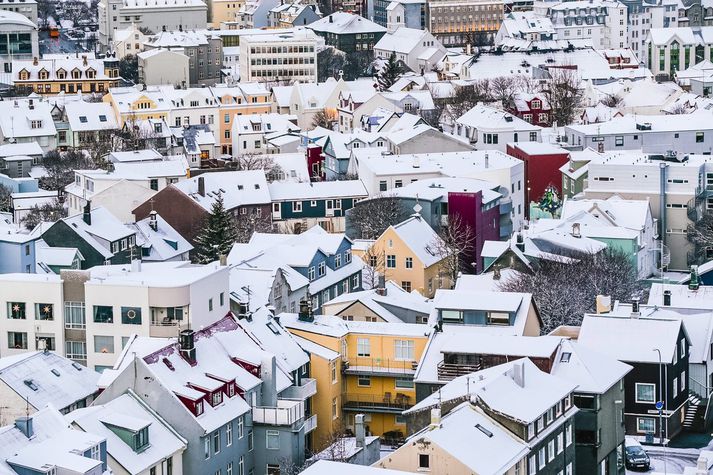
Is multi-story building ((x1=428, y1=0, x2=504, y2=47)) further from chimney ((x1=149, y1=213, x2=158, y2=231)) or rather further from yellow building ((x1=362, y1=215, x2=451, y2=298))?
yellow building ((x1=362, y1=215, x2=451, y2=298))

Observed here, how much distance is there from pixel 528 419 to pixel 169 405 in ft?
24.5

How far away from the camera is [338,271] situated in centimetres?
5909

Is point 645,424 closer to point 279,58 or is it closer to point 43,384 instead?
point 43,384

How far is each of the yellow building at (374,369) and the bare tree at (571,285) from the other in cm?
485

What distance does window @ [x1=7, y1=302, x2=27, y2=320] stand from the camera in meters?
47.8

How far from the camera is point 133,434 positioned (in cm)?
3744

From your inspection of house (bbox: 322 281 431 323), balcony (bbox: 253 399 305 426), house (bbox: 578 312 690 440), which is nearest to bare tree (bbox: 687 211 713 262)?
house (bbox: 322 281 431 323)

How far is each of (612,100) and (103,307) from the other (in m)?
59.9

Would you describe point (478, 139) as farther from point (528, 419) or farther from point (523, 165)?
point (528, 419)

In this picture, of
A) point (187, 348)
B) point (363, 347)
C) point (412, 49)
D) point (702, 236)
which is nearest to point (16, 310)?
point (187, 348)

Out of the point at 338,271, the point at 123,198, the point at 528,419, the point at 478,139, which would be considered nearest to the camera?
the point at 528,419

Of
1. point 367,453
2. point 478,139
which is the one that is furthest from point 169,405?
point 478,139

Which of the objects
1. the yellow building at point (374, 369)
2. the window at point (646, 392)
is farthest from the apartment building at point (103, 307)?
the window at point (646, 392)

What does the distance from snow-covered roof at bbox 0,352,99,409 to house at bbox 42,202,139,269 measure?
14357mm
